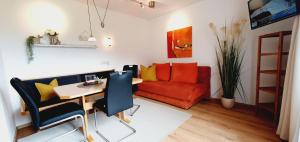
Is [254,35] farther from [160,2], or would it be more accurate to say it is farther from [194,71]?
[160,2]

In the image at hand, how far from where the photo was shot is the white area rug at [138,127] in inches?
73.9

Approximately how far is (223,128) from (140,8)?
336 cm

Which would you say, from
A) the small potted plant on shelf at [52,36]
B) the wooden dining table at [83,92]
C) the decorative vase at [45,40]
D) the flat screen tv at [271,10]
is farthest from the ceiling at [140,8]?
the wooden dining table at [83,92]

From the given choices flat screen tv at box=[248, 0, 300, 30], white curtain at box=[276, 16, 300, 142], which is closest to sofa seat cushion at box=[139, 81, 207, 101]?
white curtain at box=[276, 16, 300, 142]

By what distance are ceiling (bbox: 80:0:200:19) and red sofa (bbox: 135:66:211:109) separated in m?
1.76

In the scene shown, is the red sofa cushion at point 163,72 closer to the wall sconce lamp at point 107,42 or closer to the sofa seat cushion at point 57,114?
the wall sconce lamp at point 107,42

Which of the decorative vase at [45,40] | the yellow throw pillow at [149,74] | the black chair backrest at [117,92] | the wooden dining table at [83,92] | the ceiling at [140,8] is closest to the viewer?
the wooden dining table at [83,92]

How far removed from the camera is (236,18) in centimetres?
276

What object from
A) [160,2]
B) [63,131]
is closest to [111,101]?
[63,131]

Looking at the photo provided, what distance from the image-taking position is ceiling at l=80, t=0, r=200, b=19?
319cm

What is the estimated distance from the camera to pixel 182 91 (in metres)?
2.72

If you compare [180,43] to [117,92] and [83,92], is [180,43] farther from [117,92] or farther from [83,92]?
[83,92]

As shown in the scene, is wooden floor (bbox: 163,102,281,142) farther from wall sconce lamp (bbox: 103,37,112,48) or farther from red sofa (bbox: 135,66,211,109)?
wall sconce lamp (bbox: 103,37,112,48)

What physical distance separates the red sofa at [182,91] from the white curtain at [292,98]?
1.34m
